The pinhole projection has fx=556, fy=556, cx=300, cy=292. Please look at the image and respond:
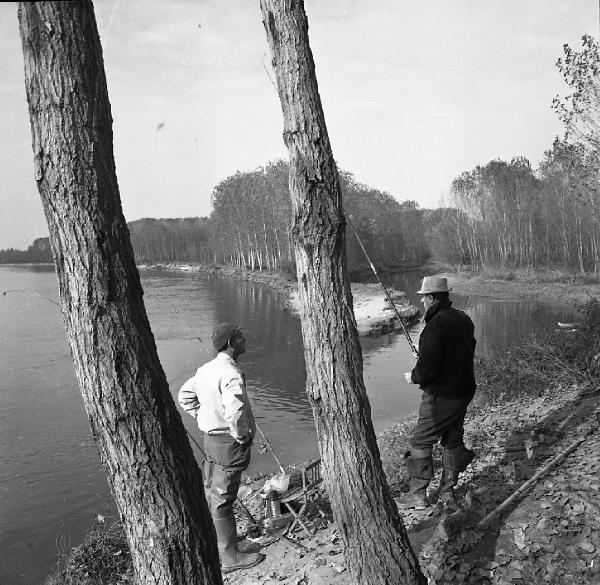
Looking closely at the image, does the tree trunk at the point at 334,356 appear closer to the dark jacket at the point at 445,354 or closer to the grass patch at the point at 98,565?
the dark jacket at the point at 445,354

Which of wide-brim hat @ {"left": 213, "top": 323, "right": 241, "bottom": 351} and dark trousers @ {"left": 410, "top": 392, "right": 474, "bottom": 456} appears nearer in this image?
wide-brim hat @ {"left": 213, "top": 323, "right": 241, "bottom": 351}

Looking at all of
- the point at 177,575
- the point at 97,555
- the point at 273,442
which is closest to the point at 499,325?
the point at 273,442

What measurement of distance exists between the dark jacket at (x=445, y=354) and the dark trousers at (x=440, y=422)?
70 millimetres

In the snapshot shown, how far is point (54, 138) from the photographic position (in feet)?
7.83

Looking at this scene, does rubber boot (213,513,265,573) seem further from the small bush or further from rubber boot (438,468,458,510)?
the small bush

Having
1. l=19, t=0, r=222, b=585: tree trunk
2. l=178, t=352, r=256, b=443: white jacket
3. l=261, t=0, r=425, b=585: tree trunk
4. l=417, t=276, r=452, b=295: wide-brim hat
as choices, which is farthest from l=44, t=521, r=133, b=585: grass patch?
l=417, t=276, r=452, b=295: wide-brim hat

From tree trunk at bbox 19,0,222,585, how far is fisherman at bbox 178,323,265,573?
175 centimetres

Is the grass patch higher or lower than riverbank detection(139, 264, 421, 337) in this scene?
lower

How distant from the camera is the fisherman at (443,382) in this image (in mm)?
4773

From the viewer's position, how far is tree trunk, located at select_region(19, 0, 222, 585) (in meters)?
2.37

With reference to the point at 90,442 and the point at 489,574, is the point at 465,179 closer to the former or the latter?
the point at 90,442

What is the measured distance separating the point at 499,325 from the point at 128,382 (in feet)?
71.5

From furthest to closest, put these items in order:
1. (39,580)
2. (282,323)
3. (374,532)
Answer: (282,323) < (39,580) < (374,532)

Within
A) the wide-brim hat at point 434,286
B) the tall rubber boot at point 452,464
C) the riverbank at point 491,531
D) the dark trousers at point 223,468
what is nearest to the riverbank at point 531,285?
the riverbank at point 491,531
